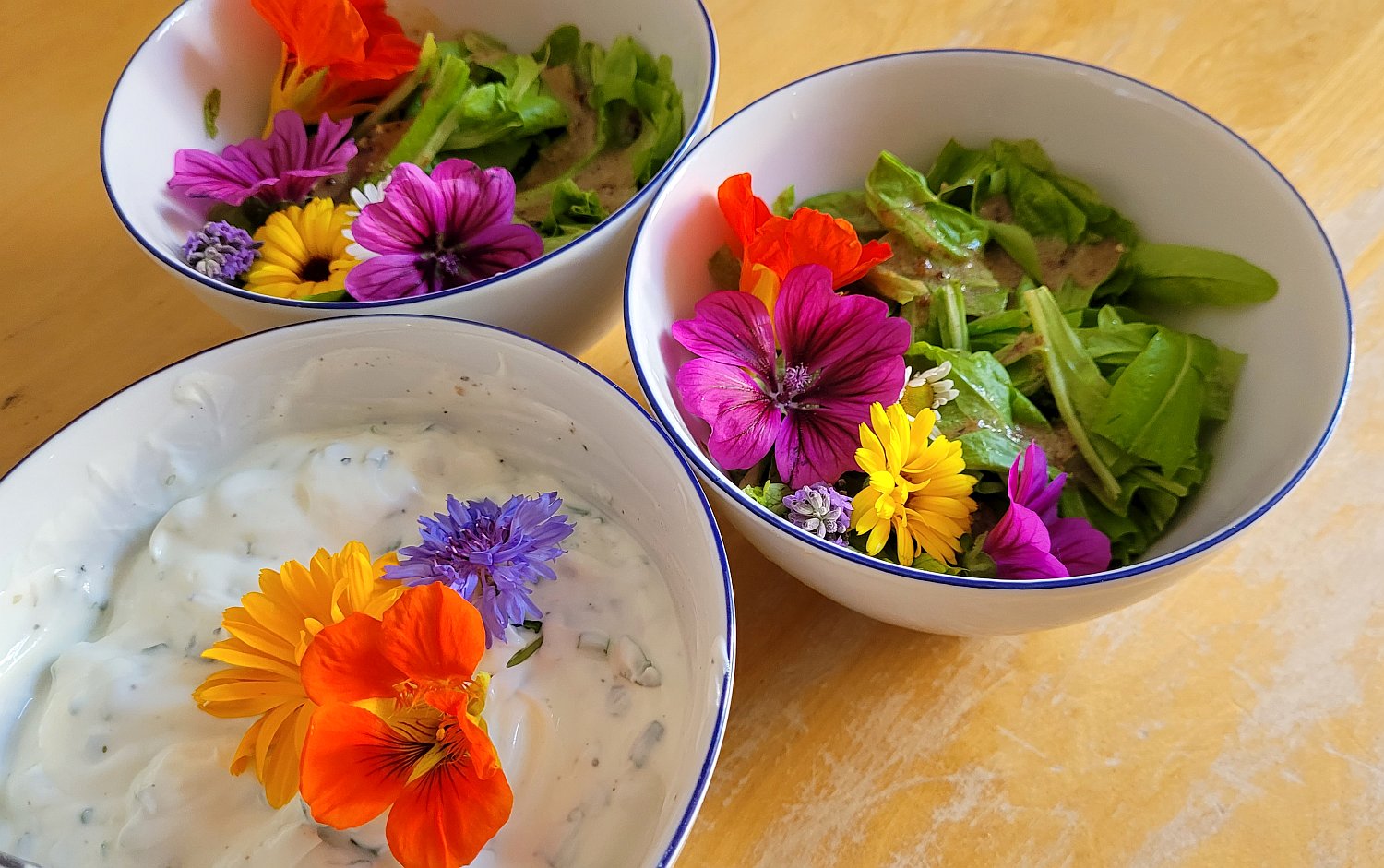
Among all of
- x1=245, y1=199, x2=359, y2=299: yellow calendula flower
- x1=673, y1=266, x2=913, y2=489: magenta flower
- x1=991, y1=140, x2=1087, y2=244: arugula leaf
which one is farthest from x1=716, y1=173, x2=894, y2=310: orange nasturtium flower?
x1=245, y1=199, x2=359, y2=299: yellow calendula flower

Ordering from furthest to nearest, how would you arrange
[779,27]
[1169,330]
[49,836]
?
[779,27] → [1169,330] → [49,836]

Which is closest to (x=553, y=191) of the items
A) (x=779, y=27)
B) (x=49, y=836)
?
(x=779, y=27)

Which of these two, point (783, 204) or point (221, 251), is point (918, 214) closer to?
point (783, 204)

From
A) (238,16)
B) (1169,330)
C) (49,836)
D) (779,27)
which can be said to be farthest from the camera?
(779,27)

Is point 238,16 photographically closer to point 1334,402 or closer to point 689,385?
point 689,385

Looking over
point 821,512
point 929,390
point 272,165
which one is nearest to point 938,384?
point 929,390

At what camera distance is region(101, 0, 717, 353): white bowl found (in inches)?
21.8

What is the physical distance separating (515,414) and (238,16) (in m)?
0.40

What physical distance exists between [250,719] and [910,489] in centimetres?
34

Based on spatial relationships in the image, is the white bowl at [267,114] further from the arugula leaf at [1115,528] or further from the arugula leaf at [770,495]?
the arugula leaf at [1115,528]

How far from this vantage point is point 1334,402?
482mm

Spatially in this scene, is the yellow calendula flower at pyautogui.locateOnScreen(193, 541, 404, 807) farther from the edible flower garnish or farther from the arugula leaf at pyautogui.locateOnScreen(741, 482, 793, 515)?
the edible flower garnish

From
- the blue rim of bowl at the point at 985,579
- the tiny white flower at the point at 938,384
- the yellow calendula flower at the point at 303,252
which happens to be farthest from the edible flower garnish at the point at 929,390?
the yellow calendula flower at the point at 303,252

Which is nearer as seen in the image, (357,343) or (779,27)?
(357,343)
